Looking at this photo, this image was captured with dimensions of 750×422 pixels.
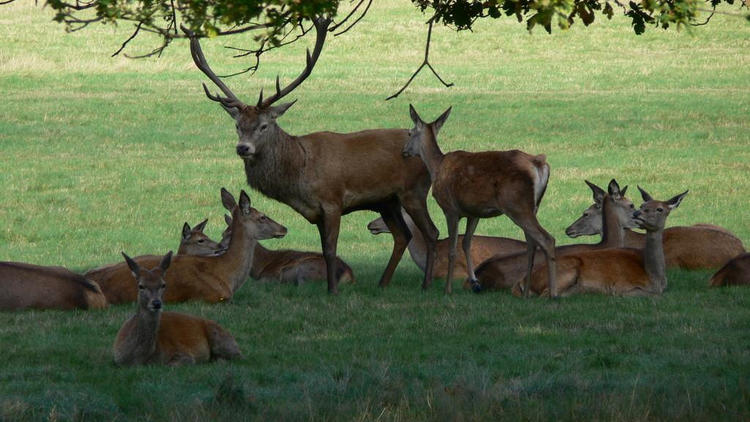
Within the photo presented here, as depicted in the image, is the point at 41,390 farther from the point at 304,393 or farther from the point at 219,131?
the point at 219,131

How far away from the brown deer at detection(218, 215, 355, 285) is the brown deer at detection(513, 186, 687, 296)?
2331 mm

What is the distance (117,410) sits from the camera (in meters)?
7.15

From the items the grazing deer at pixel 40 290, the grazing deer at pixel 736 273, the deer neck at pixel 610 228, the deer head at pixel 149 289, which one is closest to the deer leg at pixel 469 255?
the deer neck at pixel 610 228

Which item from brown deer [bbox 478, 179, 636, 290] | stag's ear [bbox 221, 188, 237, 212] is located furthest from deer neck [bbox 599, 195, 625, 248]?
stag's ear [bbox 221, 188, 237, 212]

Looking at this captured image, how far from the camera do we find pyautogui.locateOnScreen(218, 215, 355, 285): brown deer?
1327 cm

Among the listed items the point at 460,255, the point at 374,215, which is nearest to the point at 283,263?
the point at 460,255

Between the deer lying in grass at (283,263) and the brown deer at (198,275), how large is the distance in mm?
1291

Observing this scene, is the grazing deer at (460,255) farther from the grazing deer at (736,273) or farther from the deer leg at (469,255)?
the grazing deer at (736,273)

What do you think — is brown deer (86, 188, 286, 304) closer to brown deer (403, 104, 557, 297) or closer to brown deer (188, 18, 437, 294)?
brown deer (188, 18, 437, 294)

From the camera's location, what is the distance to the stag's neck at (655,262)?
11.6 meters

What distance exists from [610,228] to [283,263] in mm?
3510

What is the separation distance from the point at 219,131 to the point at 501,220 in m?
10.6

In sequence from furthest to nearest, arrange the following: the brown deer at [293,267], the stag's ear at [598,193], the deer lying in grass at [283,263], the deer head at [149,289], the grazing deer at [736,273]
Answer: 1. the stag's ear at [598,193]
2. the deer lying in grass at [283,263]
3. the brown deer at [293,267]
4. the grazing deer at [736,273]
5. the deer head at [149,289]

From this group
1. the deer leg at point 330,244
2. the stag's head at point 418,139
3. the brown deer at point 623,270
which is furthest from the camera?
the stag's head at point 418,139
